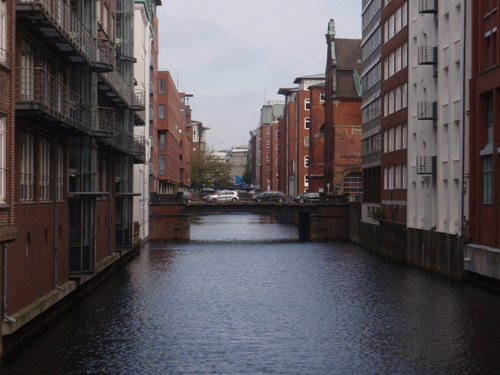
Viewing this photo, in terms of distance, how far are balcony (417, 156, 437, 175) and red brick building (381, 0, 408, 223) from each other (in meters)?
6.95

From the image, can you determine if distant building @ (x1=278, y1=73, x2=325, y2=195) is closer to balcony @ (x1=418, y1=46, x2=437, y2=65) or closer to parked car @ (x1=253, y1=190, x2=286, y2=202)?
parked car @ (x1=253, y1=190, x2=286, y2=202)

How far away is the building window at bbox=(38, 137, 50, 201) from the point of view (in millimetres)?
25781

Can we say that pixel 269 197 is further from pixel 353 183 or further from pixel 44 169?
pixel 44 169

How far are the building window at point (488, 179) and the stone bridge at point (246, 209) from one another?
42819 mm

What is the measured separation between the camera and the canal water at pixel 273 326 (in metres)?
21.4

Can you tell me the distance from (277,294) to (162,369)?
15867 mm

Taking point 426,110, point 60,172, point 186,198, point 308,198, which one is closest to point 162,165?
point 186,198

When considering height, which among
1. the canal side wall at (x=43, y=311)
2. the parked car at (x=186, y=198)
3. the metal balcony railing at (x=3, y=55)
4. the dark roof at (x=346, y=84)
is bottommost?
the canal side wall at (x=43, y=311)

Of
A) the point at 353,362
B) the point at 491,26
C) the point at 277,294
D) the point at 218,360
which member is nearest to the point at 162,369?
the point at 218,360

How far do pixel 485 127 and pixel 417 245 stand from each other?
13.1 metres

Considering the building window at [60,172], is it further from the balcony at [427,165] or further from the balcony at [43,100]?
the balcony at [427,165]

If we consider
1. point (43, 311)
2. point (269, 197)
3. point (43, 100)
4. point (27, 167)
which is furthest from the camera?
point (269, 197)

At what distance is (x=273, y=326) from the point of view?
2755cm

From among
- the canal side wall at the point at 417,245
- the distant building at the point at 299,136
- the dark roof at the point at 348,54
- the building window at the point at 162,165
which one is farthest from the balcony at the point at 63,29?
the distant building at the point at 299,136
